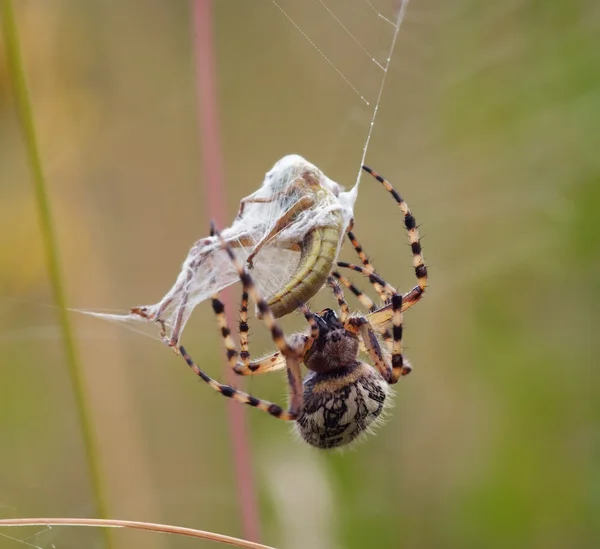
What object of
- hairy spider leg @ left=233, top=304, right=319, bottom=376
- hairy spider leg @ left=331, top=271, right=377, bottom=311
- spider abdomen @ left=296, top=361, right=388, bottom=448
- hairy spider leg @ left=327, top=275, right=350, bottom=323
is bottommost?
spider abdomen @ left=296, top=361, right=388, bottom=448

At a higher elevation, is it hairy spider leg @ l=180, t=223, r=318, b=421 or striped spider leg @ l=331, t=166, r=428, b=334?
striped spider leg @ l=331, t=166, r=428, b=334

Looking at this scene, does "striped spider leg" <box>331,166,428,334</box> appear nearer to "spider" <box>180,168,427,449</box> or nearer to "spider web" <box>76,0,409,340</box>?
"spider" <box>180,168,427,449</box>

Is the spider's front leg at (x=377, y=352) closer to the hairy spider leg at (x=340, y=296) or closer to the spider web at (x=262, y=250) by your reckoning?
the hairy spider leg at (x=340, y=296)

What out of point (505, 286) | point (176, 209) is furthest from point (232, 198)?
point (505, 286)

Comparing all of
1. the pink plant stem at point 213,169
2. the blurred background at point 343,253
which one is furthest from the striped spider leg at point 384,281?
the blurred background at point 343,253

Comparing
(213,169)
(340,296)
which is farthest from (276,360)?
(213,169)

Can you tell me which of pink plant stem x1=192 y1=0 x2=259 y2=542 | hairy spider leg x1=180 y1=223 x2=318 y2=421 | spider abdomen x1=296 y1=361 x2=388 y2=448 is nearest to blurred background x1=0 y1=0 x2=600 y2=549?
pink plant stem x1=192 y1=0 x2=259 y2=542

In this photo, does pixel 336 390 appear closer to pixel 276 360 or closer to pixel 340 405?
pixel 340 405
